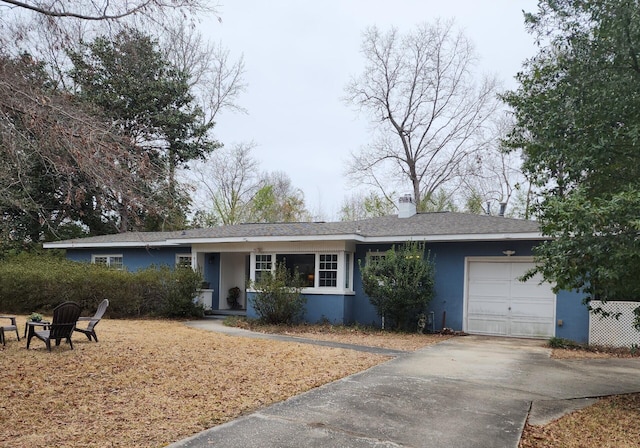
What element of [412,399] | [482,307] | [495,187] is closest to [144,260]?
[482,307]

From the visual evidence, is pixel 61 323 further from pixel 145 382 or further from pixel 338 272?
pixel 338 272

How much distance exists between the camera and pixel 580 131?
6953 mm

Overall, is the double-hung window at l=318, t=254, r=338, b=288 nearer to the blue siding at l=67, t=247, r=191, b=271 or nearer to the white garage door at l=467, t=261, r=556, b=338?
the white garage door at l=467, t=261, r=556, b=338

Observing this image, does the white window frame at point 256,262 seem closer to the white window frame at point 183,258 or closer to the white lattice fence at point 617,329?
the white window frame at point 183,258

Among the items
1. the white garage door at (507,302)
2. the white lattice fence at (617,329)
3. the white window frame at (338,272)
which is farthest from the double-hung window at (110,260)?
the white lattice fence at (617,329)

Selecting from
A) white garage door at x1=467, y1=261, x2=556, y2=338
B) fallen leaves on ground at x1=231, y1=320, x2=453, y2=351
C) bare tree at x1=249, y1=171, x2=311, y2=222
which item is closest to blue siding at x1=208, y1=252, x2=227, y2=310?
fallen leaves on ground at x1=231, y1=320, x2=453, y2=351

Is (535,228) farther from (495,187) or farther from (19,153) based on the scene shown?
(495,187)

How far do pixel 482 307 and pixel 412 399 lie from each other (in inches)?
314

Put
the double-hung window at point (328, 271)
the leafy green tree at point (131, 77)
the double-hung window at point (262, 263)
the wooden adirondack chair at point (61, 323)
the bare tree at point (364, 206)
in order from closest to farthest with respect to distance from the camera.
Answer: the leafy green tree at point (131, 77)
the wooden adirondack chair at point (61, 323)
the double-hung window at point (328, 271)
the double-hung window at point (262, 263)
the bare tree at point (364, 206)

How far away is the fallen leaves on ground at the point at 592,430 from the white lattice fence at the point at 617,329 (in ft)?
18.7

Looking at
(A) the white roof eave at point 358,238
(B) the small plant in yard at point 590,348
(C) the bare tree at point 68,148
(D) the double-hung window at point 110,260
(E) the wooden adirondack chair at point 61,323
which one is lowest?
(B) the small plant in yard at point 590,348

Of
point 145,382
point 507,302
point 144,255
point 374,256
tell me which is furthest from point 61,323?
point 507,302

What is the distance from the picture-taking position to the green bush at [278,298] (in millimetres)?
13953

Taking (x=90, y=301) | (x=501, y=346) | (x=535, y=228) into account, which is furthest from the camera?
(x=90, y=301)
